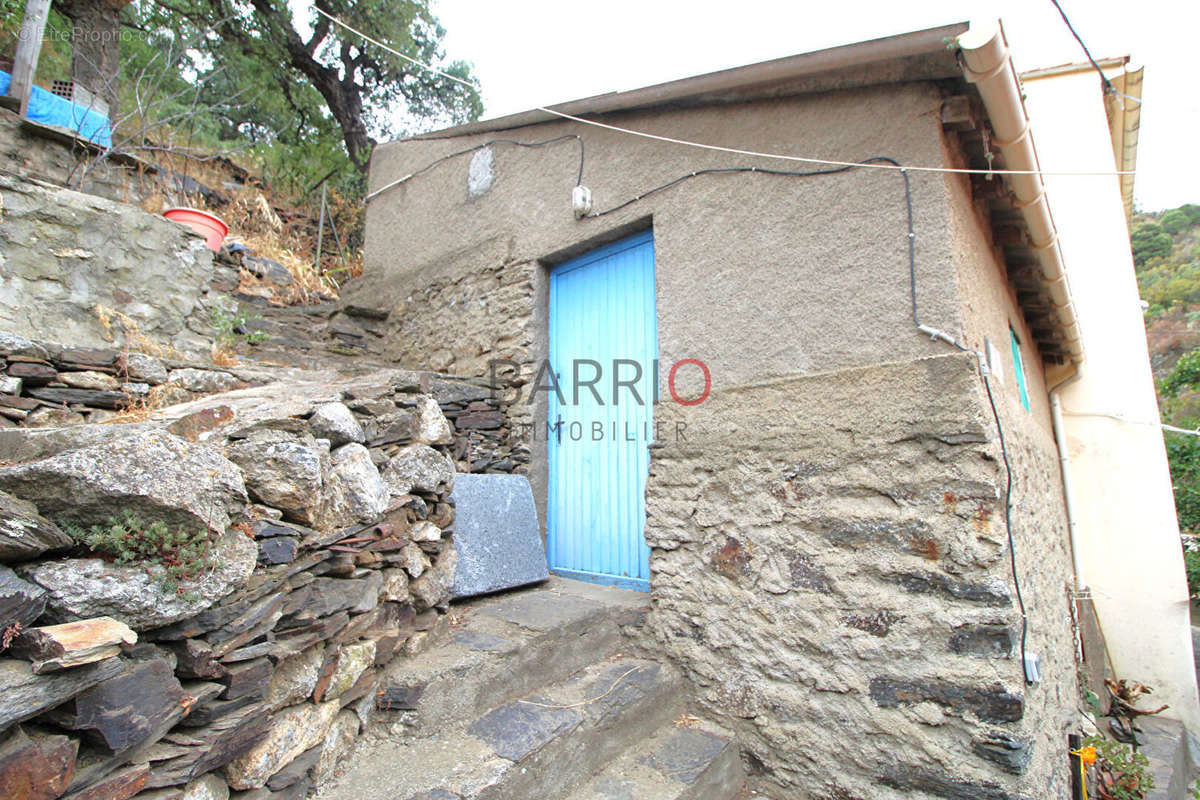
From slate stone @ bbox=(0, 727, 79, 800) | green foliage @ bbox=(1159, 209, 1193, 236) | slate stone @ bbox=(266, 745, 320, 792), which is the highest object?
green foliage @ bbox=(1159, 209, 1193, 236)

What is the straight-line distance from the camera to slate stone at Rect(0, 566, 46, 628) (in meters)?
1.28

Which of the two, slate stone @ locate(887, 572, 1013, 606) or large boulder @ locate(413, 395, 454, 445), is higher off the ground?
large boulder @ locate(413, 395, 454, 445)

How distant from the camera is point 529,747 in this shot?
2.19 m

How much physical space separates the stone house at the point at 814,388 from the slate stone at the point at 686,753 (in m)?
0.18

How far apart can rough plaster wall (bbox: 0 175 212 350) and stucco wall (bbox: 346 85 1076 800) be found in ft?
9.03

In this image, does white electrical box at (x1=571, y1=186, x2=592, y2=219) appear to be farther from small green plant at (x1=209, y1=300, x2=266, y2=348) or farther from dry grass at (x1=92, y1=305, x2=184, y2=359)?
dry grass at (x1=92, y1=305, x2=184, y2=359)

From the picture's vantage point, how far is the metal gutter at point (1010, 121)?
84.0 inches

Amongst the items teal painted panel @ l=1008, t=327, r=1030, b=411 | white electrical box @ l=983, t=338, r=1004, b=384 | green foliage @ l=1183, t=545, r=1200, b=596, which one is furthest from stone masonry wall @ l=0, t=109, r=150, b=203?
green foliage @ l=1183, t=545, r=1200, b=596

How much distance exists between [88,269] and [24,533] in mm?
2495

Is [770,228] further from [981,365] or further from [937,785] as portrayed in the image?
[937,785]

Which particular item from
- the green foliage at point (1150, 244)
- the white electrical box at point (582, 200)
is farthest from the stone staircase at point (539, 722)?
the green foliage at point (1150, 244)

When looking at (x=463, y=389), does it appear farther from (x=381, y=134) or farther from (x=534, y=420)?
(x=381, y=134)

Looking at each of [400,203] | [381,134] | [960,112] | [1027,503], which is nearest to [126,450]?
[960,112]

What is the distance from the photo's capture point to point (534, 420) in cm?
405
